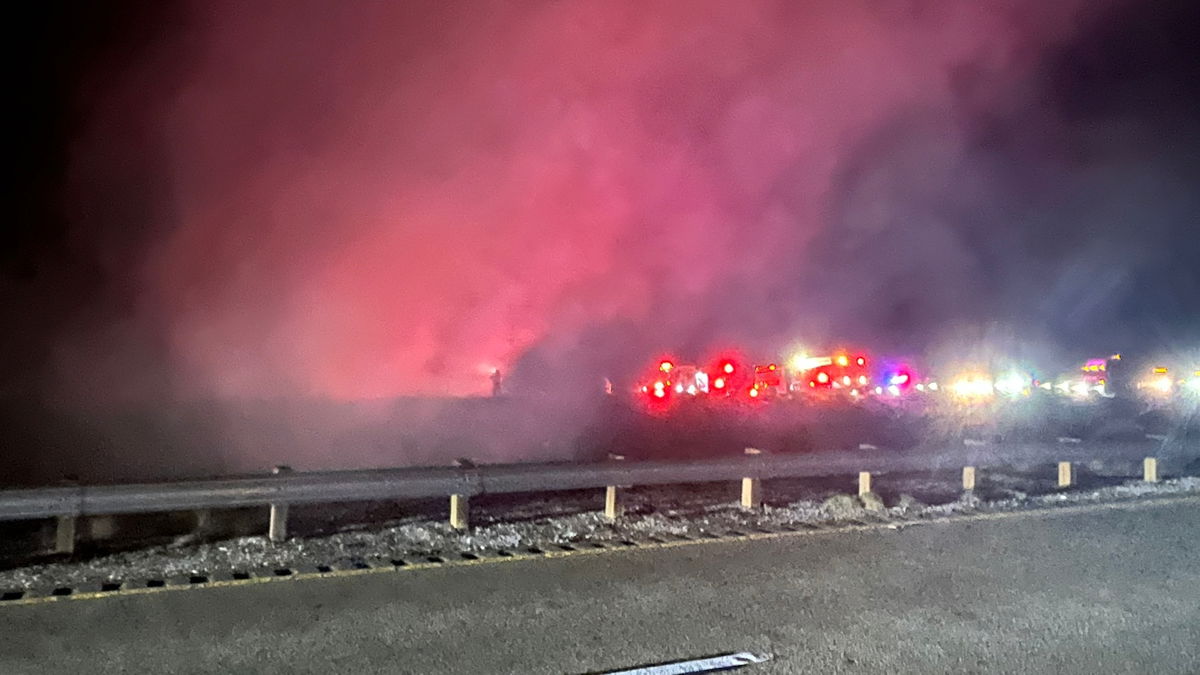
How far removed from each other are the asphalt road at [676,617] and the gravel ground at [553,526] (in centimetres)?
83

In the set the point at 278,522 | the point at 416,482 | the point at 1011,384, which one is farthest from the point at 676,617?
the point at 1011,384

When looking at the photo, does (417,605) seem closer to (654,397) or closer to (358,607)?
(358,607)

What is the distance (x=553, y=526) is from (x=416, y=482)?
3.95ft

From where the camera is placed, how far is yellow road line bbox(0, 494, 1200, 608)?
5728 millimetres

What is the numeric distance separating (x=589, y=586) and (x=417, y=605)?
3.51 ft

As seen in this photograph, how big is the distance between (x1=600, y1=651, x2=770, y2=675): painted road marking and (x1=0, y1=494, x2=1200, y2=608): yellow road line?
235 centimetres

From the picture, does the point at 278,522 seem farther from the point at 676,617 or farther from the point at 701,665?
the point at 701,665

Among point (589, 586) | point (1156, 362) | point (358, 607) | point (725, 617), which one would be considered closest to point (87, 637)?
point (358, 607)

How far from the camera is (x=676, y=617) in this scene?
5.29 metres

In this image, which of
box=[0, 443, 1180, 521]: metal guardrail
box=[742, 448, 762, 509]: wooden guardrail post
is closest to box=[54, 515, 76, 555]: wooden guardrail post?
box=[0, 443, 1180, 521]: metal guardrail

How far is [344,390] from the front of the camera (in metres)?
24.1

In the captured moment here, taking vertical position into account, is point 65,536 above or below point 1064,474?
below

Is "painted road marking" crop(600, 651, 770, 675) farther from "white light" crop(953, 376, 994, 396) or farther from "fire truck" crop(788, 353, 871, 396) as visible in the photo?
"white light" crop(953, 376, 994, 396)

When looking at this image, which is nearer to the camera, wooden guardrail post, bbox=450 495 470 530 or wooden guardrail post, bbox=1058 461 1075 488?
wooden guardrail post, bbox=450 495 470 530
